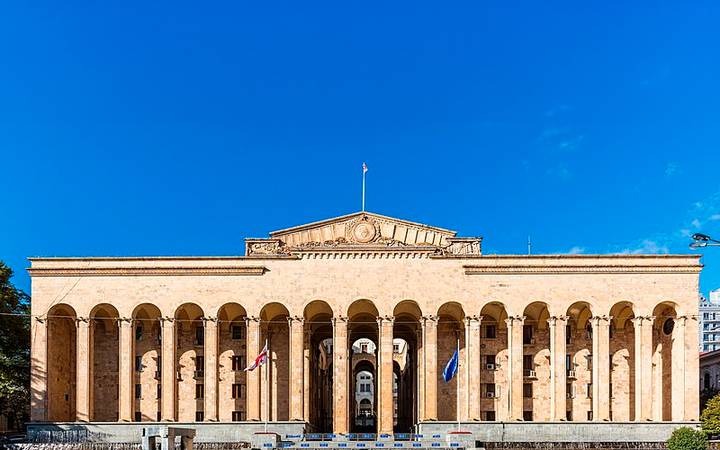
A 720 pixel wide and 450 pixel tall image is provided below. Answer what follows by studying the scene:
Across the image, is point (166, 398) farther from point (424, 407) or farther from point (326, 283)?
point (424, 407)

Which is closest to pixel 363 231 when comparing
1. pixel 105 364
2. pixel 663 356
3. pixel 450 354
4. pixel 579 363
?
pixel 450 354

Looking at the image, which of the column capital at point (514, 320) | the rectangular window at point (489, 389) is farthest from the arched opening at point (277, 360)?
the column capital at point (514, 320)

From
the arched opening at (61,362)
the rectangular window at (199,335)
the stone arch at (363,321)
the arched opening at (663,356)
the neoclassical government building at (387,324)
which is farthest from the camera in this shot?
the rectangular window at (199,335)

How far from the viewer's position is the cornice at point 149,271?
1991 inches

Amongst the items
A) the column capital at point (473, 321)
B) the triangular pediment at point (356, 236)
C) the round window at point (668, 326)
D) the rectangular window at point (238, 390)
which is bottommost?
the rectangular window at point (238, 390)

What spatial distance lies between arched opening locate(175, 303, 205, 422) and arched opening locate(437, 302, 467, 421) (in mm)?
15985

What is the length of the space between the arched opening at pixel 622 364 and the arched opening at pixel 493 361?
280 inches

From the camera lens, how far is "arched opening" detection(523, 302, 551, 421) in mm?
52312

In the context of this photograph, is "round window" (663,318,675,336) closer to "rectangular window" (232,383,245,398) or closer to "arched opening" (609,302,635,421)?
"arched opening" (609,302,635,421)

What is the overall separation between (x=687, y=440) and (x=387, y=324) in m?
18.5

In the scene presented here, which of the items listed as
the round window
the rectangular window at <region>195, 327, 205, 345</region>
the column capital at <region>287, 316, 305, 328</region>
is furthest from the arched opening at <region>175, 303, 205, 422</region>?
the round window

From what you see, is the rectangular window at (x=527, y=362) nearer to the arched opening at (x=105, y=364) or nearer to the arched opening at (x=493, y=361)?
the arched opening at (x=493, y=361)

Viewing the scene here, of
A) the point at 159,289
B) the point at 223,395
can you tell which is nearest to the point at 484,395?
the point at 223,395

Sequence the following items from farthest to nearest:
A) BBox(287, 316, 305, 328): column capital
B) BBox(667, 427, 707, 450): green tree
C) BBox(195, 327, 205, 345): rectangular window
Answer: BBox(195, 327, 205, 345): rectangular window, BBox(287, 316, 305, 328): column capital, BBox(667, 427, 707, 450): green tree
